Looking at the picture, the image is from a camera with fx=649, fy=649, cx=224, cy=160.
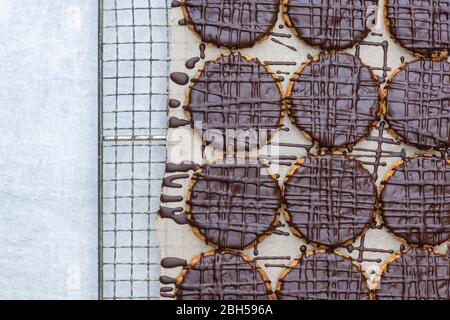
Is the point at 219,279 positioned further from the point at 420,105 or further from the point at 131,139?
the point at 420,105

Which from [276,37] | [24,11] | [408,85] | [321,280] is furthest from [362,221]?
[24,11]

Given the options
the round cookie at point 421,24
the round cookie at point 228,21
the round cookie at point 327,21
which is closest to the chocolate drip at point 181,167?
the round cookie at point 228,21

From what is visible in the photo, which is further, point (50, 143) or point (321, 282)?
point (50, 143)

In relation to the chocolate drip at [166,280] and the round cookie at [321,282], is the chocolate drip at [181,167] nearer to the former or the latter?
the chocolate drip at [166,280]

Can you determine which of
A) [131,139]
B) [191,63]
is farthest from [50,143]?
[191,63]

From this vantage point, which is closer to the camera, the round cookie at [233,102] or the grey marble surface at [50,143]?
the round cookie at [233,102]

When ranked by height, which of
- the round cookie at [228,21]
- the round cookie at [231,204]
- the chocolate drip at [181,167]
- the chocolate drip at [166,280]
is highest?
the round cookie at [228,21]
